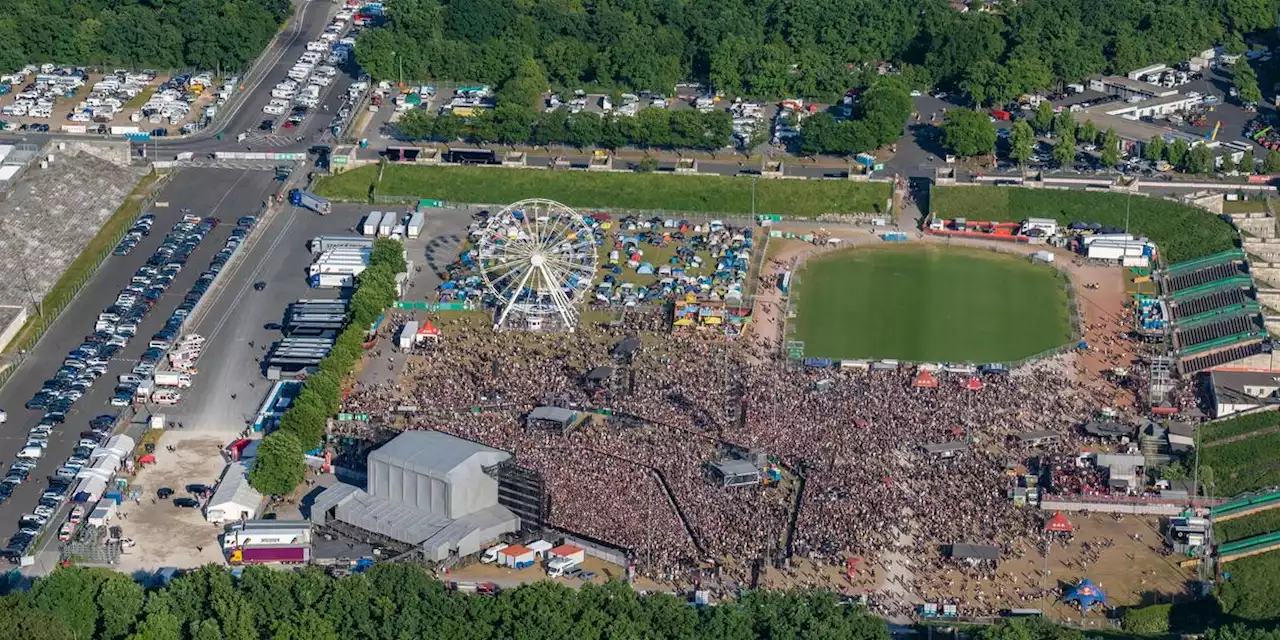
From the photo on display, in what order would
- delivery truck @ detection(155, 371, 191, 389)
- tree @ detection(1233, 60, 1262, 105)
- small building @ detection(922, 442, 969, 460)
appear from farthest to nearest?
tree @ detection(1233, 60, 1262, 105) < delivery truck @ detection(155, 371, 191, 389) < small building @ detection(922, 442, 969, 460)

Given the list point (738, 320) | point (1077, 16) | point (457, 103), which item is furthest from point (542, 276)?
point (1077, 16)

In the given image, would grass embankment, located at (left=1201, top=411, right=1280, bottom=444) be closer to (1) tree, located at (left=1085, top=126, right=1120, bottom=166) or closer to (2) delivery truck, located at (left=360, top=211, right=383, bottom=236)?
(1) tree, located at (left=1085, top=126, right=1120, bottom=166)

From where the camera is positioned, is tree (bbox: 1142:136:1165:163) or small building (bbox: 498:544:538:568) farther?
tree (bbox: 1142:136:1165:163)

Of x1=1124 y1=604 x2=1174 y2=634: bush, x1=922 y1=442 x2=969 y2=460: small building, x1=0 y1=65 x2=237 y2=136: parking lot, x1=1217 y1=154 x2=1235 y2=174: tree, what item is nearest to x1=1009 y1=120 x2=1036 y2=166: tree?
x1=1217 y1=154 x2=1235 y2=174: tree

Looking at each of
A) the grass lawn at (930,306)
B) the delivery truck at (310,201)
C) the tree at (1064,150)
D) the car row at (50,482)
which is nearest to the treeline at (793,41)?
the tree at (1064,150)

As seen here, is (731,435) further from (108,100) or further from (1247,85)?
(108,100)

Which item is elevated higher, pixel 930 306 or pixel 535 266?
pixel 535 266

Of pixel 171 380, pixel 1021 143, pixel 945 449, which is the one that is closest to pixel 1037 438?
pixel 945 449

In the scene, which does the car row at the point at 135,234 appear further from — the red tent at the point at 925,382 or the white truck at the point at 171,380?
the red tent at the point at 925,382
